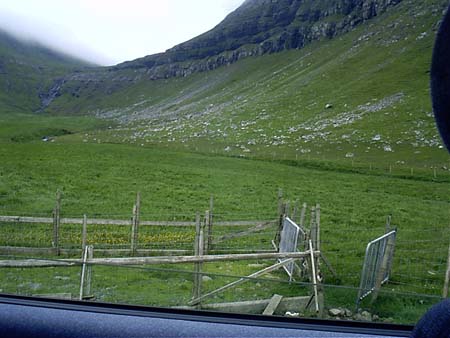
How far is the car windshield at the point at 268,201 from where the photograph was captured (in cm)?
305

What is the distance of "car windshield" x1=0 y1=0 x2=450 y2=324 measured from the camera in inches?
120

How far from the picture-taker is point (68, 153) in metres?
29.6

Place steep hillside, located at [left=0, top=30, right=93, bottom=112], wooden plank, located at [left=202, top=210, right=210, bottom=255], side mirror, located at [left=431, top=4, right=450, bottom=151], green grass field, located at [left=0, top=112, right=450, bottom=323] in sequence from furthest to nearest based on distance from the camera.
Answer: steep hillside, located at [left=0, top=30, right=93, bottom=112] → wooden plank, located at [left=202, top=210, right=210, bottom=255] → green grass field, located at [left=0, top=112, right=450, bottom=323] → side mirror, located at [left=431, top=4, right=450, bottom=151]

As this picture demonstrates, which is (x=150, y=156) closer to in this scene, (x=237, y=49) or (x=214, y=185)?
(x=214, y=185)

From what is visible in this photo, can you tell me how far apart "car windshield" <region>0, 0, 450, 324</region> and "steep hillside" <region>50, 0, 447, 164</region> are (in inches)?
16.0

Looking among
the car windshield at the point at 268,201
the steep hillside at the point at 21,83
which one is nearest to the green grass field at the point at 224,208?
the car windshield at the point at 268,201

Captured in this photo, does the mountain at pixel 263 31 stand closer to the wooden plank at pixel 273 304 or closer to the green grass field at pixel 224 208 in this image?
the green grass field at pixel 224 208

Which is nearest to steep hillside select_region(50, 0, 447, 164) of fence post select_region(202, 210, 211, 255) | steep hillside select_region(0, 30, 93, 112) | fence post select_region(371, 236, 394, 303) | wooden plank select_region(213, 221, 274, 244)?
wooden plank select_region(213, 221, 274, 244)

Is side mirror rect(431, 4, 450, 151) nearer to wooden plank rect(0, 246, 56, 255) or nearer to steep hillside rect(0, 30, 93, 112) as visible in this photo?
wooden plank rect(0, 246, 56, 255)

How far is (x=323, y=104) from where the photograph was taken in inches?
2495

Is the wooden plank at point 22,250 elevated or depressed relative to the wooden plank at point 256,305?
depressed

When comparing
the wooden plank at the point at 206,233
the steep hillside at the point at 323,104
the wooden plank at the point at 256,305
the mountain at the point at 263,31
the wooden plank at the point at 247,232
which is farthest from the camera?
the mountain at the point at 263,31

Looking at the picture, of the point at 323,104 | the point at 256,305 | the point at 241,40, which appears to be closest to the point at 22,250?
the point at 256,305

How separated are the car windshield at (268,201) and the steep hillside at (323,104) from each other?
407 mm
